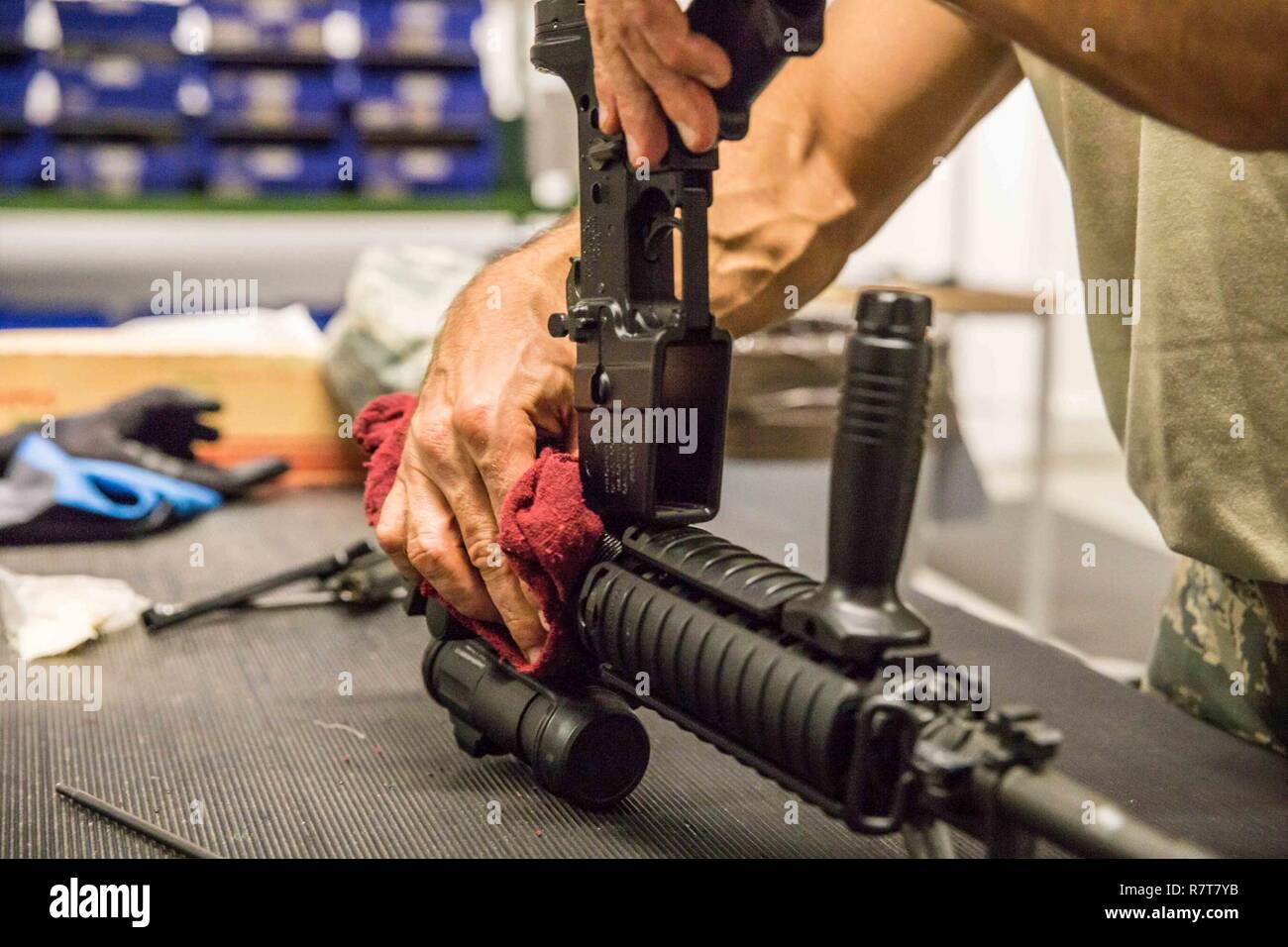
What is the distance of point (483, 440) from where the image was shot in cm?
76

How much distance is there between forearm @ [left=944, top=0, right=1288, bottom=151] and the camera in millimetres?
485

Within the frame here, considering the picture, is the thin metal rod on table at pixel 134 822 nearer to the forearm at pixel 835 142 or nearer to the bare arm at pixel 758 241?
the bare arm at pixel 758 241

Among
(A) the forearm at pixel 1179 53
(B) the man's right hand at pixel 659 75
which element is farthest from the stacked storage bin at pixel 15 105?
(A) the forearm at pixel 1179 53

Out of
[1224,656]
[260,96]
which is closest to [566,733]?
[1224,656]

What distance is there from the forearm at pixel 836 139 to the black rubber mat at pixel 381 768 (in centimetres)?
31

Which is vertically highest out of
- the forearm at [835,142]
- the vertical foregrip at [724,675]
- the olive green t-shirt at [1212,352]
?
the forearm at [835,142]

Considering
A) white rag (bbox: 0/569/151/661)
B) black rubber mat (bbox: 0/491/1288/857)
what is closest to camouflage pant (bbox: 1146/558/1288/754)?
black rubber mat (bbox: 0/491/1288/857)

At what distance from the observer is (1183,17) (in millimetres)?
488

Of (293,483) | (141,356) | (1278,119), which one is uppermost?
(1278,119)

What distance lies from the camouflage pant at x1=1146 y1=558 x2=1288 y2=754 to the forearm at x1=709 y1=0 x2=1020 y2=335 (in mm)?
342

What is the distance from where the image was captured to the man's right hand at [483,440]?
0.75m
